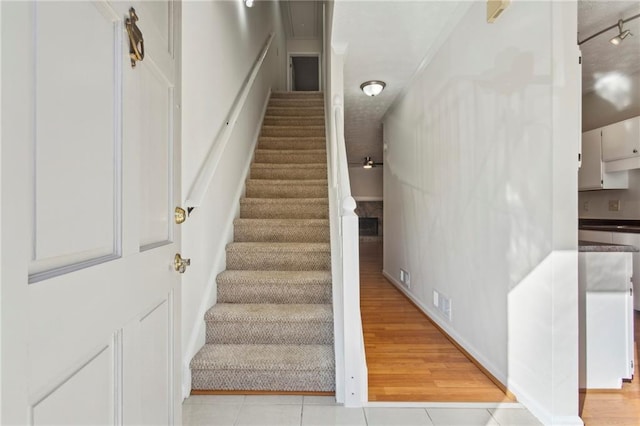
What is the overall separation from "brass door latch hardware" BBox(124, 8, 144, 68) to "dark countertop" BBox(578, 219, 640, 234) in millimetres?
4103

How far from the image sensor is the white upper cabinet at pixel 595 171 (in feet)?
11.5

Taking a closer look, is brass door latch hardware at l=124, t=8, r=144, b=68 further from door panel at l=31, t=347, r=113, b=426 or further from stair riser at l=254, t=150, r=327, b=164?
stair riser at l=254, t=150, r=327, b=164

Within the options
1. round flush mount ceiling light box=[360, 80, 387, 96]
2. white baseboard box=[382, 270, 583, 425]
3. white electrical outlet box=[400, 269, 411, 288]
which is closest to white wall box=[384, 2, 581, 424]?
white baseboard box=[382, 270, 583, 425]

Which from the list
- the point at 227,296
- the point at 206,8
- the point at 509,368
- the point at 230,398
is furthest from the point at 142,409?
the point at 206,8

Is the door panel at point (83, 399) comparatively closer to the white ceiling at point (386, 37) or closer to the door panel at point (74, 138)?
the door panel at point (74, 138)

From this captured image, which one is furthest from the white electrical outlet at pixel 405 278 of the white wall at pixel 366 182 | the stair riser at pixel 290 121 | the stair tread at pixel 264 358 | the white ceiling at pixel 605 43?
the white wall at pixel 366 182

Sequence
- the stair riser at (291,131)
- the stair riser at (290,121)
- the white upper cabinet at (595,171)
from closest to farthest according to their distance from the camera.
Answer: the white upper cabinet at (595,171), the stair riser at (291,131), the stair riser at (290,121)

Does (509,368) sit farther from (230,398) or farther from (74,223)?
(74,223)

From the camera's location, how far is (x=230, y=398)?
171cm

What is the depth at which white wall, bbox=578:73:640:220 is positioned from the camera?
11.2 ft

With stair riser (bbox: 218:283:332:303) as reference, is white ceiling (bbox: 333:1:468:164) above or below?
above

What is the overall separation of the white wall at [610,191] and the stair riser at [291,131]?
3259 mm

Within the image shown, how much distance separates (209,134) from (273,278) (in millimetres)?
1044

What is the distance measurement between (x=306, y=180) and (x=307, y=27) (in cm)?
509
